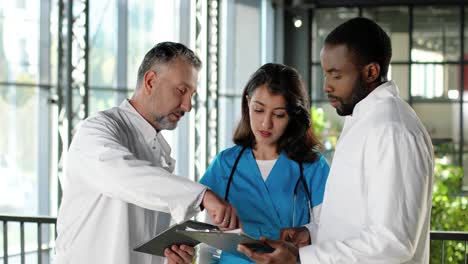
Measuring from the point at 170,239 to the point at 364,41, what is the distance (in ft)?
2.57

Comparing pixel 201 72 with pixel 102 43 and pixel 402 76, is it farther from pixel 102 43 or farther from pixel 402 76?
pixel 402 76

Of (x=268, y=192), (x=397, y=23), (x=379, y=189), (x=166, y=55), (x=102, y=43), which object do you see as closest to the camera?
(x=379, y=189)

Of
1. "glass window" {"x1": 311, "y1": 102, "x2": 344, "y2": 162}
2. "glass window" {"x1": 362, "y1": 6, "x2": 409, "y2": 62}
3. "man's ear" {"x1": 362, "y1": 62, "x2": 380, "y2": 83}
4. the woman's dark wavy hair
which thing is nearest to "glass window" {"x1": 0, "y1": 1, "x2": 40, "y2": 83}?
"glass window" {"x1": 311, "y1": 102, "x2": 344, "y2": 162}

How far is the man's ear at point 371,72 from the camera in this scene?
2330 mm

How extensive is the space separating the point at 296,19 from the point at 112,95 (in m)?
6.85

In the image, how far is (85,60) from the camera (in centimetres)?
895

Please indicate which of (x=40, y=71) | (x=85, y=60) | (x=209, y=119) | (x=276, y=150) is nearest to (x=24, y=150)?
(x=40, y=71)

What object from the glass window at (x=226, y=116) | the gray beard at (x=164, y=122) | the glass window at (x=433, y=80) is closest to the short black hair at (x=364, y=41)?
the gray beard at (x=164, y=122)

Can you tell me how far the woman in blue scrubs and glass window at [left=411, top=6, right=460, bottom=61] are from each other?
13910 mm

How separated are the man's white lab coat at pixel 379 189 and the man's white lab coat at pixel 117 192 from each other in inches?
14.9

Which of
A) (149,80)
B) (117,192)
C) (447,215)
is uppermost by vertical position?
(149,80)

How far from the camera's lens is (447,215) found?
9.02 meters

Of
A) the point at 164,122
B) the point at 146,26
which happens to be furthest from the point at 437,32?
the point at 164,122

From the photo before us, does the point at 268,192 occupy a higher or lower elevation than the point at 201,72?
lower
